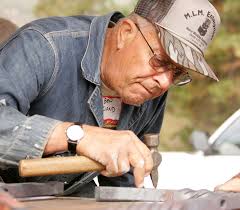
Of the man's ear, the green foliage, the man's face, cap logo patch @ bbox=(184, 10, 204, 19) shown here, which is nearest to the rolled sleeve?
the man's face

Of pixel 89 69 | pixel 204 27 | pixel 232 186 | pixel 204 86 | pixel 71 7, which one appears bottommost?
pixel 204 86

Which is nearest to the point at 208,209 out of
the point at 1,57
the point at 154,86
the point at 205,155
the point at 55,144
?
the point at 55,144

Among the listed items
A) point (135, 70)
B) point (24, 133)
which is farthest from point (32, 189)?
point (135, 70)

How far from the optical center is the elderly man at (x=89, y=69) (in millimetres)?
3104

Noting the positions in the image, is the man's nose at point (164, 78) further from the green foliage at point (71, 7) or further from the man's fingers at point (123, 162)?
the green foliage at point (71, 7)

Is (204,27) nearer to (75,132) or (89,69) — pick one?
(89,69)

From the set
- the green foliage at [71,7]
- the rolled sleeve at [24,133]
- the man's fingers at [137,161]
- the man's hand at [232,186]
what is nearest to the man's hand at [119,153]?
the man's fingers at [137,161]

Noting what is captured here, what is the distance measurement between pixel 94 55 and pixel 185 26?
1.52 feet

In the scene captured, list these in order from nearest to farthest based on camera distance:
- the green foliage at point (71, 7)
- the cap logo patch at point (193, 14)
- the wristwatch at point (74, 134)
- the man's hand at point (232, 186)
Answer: the wristwatch at point (74, 134)
the man's hand at point (232, 186)
the cap logo patch at point (193, 14)
the green foliage at point (71, 7)

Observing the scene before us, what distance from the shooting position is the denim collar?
363 cm

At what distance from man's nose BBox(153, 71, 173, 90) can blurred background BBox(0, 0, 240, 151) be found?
10.0 metres

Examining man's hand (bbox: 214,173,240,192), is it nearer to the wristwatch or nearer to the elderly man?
the elderly man

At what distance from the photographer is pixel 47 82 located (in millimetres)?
3463

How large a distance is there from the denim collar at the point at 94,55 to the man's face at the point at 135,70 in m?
0.06
